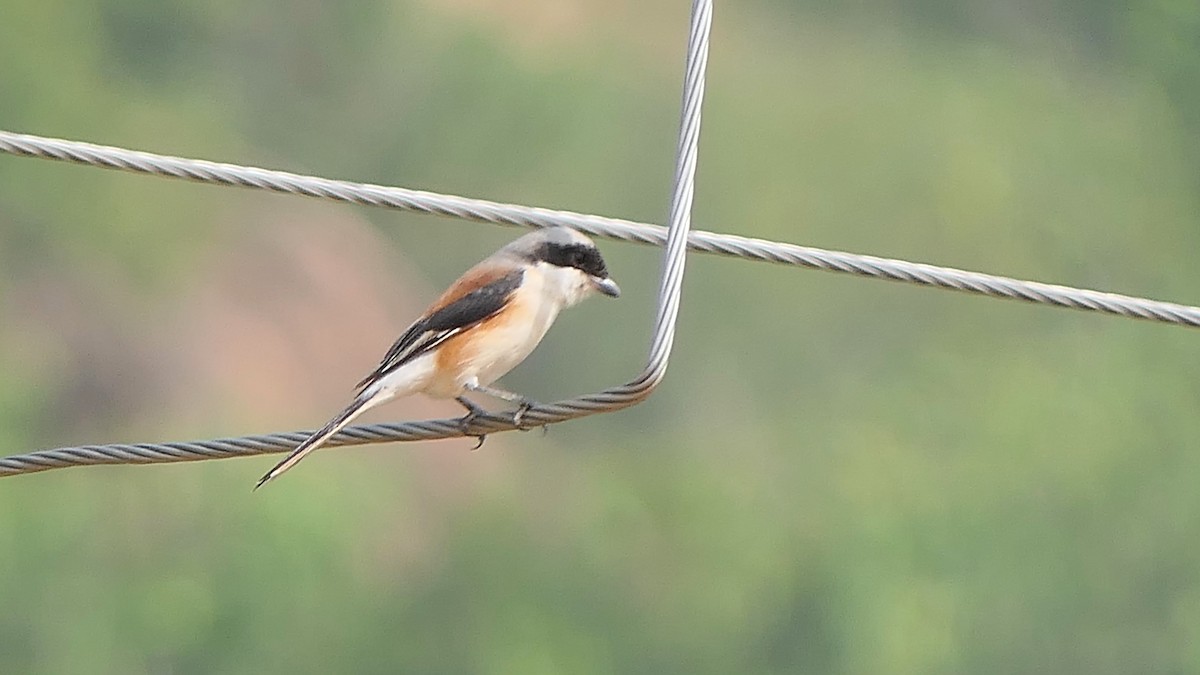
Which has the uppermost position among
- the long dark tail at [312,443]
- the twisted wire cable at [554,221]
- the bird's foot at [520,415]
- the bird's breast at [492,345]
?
the twisted wire cable at [554,221]

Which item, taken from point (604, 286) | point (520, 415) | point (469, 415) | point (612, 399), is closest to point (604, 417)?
point (604, 286)

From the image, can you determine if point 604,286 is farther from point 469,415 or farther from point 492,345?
point 469,415

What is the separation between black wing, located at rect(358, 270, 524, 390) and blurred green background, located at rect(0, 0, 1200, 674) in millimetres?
2115

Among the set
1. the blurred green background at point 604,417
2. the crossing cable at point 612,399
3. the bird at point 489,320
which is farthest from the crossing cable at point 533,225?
the blurred green background at point 604,417

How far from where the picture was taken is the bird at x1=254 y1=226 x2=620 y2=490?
2689mm

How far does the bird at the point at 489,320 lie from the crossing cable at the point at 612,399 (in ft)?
1.73

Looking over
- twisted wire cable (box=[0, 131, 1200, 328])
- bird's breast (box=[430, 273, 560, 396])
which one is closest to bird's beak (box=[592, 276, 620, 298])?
bird's breast (box=[430, 273, 560, 396])

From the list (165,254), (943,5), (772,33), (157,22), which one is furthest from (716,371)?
(157,22)

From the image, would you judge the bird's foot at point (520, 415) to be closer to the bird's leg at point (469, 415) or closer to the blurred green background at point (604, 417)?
the bird's leg at point (469, 415)

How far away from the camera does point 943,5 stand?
5238 mm

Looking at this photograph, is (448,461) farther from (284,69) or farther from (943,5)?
(943,5)

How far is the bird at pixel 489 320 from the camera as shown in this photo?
2.69 meters

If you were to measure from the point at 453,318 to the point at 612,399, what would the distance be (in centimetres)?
103

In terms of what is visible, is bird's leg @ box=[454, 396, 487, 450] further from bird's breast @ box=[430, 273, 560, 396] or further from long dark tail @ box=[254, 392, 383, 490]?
long dark tail @ box=[254, 392, 383, 490]
